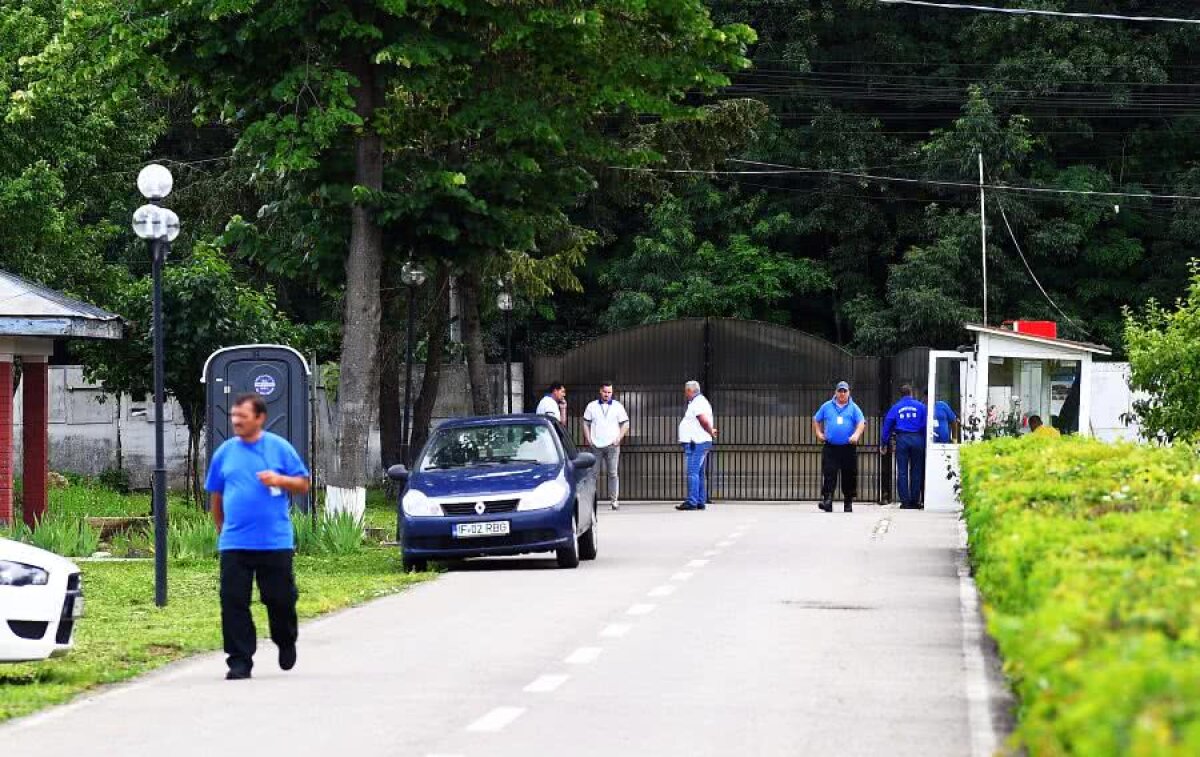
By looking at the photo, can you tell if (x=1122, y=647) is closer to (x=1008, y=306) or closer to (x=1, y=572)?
(x=1, y=572)

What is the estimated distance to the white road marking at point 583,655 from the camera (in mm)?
13312

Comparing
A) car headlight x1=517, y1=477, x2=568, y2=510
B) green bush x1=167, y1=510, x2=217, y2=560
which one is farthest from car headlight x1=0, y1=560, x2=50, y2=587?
green bush x1=167, y1=510, x2=217, y2=560

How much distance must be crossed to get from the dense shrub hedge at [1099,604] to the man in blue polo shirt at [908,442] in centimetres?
1843

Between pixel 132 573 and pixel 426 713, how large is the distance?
10.7 metres

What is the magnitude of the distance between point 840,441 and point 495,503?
12019mm

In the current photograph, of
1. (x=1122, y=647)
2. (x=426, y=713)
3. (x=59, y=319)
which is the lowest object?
(x=426, y=713)

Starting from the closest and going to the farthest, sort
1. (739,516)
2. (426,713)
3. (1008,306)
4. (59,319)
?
(426,713), (59,319), (739,516), (1008,306)

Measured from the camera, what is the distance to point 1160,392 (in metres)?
26.7

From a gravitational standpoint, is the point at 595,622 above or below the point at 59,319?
below

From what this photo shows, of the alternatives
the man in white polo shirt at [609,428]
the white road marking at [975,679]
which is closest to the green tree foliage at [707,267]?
the man in white polo shirt at [609,428]

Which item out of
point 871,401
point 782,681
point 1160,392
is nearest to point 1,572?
point 782,681

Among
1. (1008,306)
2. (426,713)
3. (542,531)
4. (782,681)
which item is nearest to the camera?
(426,713)

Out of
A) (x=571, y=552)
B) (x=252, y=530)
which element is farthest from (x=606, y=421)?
(x=252, y=530)

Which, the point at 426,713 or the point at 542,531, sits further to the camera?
the point at 542,531
